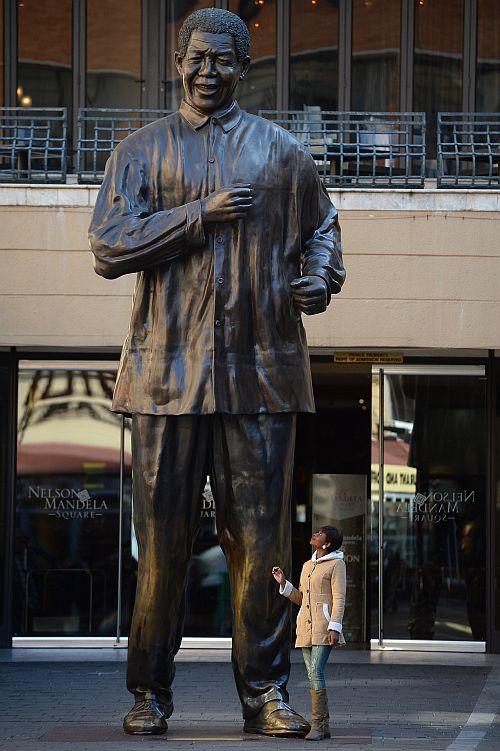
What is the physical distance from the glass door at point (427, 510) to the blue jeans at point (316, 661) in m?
8.01

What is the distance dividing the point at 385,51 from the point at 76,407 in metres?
4.99

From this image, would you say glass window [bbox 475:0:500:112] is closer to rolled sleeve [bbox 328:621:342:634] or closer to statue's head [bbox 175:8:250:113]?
rolled sleeve [bbox 328:621:342:634]

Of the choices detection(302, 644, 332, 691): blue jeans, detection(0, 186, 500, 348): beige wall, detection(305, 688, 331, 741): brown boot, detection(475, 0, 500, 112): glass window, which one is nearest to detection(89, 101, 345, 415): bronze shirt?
detection(305, 688, 331, 741): brown boot

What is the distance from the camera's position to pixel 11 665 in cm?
1587

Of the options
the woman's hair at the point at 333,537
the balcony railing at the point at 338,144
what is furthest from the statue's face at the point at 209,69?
the balcony railing at the point at 338,144

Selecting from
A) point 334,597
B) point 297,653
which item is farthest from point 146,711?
point 297,653

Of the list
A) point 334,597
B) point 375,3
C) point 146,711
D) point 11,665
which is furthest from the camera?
point 375,3

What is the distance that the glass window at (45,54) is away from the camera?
17375 mm

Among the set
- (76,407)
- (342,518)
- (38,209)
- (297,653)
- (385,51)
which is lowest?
(297,653)

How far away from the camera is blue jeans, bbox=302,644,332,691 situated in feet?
31.6

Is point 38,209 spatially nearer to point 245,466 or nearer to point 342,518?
point 342,518

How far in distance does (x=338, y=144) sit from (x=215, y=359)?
31.5 feet

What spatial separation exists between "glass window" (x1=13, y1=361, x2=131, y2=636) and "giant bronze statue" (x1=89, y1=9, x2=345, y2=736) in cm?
1044

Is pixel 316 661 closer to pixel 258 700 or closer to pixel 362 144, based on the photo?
pixel 258 700
